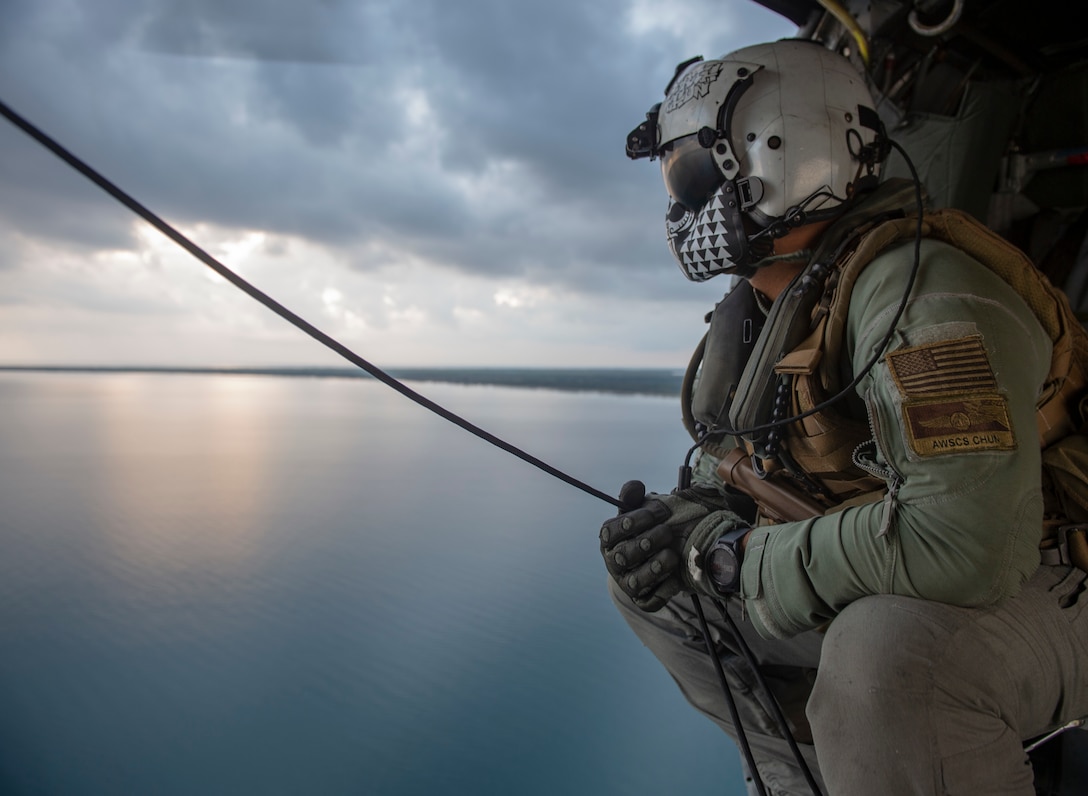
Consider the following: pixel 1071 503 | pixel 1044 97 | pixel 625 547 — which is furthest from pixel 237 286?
pixel 1044 97

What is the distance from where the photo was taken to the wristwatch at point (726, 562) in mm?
950

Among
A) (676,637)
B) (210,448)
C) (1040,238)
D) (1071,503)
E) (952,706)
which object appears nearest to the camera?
(952,706)

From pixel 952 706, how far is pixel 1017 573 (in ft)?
0.57

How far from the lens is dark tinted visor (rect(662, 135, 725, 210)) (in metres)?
1.19

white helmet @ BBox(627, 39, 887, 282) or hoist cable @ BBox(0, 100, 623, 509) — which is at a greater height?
white helmet @ BBox(627, 39, 887, 282)

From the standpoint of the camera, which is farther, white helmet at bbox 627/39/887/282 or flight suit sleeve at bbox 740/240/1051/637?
white helmet at bbox 627/39/887/282

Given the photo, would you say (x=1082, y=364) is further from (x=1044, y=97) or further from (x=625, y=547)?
(x=1044, y=97)

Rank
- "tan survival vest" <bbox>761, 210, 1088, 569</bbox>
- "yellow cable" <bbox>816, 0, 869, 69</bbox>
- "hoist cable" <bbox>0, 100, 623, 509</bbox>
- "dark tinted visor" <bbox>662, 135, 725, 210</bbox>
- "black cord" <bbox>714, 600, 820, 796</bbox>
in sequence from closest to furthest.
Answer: "hoist cable" <bbox>0, 100, 623, 509</bbox>
"tan survival vest" <bbox>761, 210, 1088, 569</bbox>
"black cord" <bbox>714, 600, 820, 796</bbox>
"dark tinted visor" <bbox>662, 135, 725, 210</bbox>
"yellow cable" <bbox>816, 0, 869, 69</bbox>

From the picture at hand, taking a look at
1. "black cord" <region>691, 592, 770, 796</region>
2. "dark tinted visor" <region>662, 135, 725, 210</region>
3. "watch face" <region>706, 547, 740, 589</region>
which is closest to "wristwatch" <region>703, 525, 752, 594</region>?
"watch face" <region>706, 547, 740, 589</region>

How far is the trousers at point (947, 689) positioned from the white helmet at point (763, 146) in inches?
25.8

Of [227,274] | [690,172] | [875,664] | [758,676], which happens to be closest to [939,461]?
[875,664]

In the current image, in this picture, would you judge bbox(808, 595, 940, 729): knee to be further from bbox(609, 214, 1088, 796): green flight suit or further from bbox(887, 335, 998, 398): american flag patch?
bbox(887, 335, 998, 398): american flag patch

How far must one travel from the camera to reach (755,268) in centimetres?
125

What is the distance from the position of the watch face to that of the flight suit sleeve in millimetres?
53
